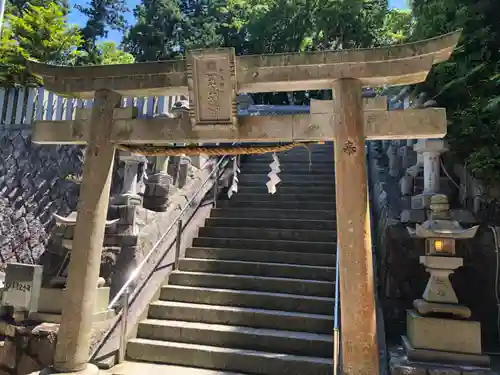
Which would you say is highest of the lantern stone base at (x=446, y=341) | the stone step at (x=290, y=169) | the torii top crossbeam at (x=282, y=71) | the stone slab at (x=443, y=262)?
the stone step at (x=290, y=169)

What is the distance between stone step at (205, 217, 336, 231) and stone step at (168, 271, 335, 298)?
1.64 metres

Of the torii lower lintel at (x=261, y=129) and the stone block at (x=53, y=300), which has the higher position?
the torii lower lintel at (x=261, y=129)

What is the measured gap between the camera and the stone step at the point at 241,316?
5.27 m

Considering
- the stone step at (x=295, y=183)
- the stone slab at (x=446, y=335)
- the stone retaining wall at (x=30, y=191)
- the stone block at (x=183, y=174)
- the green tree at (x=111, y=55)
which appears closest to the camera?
the stone slab at (x=446, y=335)

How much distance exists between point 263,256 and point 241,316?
147cm

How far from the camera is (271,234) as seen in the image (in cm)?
738

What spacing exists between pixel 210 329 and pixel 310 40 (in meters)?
19.5

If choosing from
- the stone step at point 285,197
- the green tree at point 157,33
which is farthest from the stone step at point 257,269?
the green tree at point 157,33

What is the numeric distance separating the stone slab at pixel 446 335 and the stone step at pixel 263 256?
1.85 metres

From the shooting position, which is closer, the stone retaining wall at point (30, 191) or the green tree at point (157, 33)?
the stone retaining wall at point (30, 191)

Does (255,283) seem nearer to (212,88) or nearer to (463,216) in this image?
(212,88)

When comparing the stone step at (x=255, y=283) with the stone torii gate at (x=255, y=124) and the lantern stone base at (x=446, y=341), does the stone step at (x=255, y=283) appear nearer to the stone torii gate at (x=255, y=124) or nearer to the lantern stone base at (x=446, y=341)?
the lantern stone base at (x=446, y=341)

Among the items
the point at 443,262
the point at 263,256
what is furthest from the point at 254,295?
the point at 443,262

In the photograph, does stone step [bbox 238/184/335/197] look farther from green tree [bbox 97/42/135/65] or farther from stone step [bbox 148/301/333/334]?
green tree [bbox 97/42/135/65]
